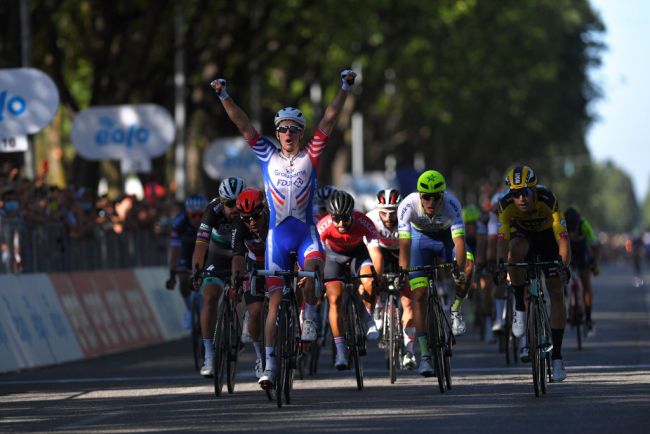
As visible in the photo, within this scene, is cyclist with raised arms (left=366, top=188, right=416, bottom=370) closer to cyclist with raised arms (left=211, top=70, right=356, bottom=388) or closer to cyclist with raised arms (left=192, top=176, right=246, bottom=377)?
cyclist with raised arms (left=192, top=176, right=246, bottom=377)

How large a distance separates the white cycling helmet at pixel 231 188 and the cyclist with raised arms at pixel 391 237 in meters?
2.06

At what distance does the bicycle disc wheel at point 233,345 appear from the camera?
49.9 ft

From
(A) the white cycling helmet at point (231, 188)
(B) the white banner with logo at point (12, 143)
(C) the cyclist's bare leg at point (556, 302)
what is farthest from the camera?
(B) the white banner with logo at point (12, 143)

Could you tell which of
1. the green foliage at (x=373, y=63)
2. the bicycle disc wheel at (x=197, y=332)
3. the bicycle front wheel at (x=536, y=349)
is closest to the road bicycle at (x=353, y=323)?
the bicycle front wheel at (x=536, y=349)

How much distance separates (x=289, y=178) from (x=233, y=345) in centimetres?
167

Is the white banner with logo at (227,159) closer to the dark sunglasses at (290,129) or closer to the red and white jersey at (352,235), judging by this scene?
the red and white jersey at (352,235)

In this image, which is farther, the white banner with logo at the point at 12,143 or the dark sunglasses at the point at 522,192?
the white banner with logo at the point at 12,143

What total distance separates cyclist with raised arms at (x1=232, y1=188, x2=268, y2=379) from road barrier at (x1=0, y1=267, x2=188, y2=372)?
4.05m

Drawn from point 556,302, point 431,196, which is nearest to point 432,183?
point 431,196

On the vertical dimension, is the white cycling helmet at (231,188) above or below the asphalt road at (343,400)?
above

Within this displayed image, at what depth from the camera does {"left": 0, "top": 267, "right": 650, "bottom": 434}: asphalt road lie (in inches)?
491

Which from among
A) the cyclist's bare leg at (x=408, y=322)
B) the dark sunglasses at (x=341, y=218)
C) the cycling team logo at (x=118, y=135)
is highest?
the cycling team logo at (x=118, y=135)

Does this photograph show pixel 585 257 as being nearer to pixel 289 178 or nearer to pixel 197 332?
pixel 197 332

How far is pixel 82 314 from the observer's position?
838 inches
